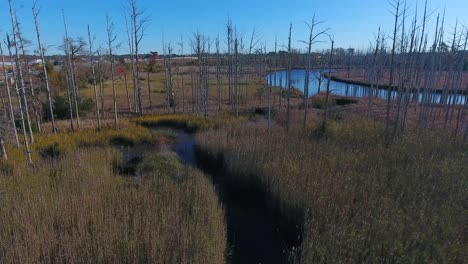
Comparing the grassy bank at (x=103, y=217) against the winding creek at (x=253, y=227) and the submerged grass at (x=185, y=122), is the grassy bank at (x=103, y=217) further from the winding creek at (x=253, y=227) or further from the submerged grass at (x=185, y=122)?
the submerged grass at (x=185, y=122)

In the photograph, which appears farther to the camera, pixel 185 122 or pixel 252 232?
pixel 185 122

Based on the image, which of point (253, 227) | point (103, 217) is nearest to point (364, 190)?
point (253, 227)

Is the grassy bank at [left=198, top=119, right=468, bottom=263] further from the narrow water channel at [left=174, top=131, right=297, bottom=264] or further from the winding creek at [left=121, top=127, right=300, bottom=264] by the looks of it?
the narrow water channel at [left=174, top=131, right=297, bottom=264]

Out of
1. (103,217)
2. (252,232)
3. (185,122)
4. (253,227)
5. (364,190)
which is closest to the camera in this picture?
(103,217)

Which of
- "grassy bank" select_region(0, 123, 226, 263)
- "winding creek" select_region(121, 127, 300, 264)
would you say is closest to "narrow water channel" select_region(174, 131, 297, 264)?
"winding creek" select_region(121, 127, 300, 264)

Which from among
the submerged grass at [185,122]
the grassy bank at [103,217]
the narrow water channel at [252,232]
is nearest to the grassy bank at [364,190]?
the narrow water channel at [252,232]

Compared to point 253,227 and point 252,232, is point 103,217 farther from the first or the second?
point 253,227
